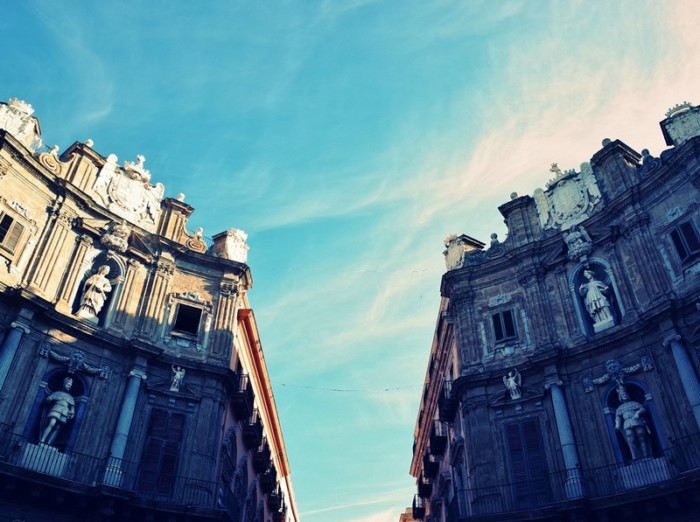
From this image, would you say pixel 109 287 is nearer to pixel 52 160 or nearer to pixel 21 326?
pixel 21 326

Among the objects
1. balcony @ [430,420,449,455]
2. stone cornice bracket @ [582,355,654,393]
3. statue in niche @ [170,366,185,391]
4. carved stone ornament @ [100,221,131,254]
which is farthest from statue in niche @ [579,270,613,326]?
carved stone ornament @ [100,221,131,254]

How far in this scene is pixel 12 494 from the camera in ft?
56.9

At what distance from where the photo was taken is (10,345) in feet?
63.7

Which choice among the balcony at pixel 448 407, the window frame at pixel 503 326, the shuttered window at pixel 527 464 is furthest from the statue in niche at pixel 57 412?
the window frame at pixel 503 326

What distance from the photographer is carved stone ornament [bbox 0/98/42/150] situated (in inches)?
922

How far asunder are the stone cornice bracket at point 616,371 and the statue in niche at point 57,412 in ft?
57.7

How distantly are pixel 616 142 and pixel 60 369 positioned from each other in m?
23.0

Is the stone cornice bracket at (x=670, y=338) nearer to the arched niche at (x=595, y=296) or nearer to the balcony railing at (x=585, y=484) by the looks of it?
the arched niche at (x=595, y=296)

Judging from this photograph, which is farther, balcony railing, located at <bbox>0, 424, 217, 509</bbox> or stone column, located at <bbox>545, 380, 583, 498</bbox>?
stone column, located at <bbox>545, 380, 583, 498</bbox>

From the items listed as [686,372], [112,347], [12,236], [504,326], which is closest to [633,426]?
[686,372]

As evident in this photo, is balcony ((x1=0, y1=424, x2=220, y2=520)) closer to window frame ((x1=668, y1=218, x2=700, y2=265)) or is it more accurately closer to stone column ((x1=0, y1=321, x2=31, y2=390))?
stone column ((x1=0, y1=321, x2=31, y2=390))

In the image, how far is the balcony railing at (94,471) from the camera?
18156mm

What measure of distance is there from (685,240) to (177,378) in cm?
1856

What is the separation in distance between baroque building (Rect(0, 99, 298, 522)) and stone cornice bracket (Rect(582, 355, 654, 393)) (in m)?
13.2
